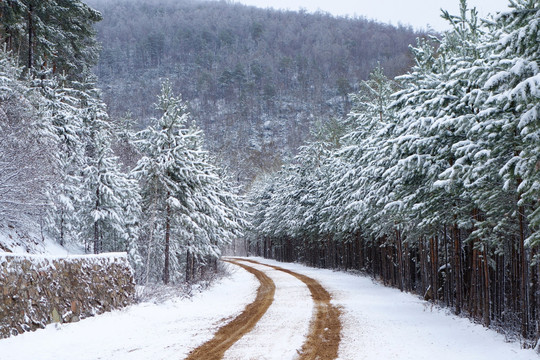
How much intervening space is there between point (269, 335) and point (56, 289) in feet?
18.4

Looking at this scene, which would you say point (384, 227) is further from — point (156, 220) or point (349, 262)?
point (349, 262)

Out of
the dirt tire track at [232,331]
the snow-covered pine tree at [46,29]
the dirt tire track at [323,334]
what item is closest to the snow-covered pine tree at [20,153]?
the snow-covered pine tree at [46,29]

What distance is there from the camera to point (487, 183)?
10.2 m

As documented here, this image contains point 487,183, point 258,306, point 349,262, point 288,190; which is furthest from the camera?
point 288,190

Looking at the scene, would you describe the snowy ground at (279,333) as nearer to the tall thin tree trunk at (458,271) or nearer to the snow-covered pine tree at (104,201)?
the tall thin tree trunk at (458,271)

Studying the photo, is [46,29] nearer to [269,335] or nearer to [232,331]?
[232,331]

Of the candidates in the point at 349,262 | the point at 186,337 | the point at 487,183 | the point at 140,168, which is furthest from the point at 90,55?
the point at 487,183

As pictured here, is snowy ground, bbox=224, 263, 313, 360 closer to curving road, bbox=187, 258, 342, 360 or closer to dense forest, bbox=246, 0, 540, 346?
curving road, bbox=187, 258, 342, 360

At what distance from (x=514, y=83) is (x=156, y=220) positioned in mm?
18879

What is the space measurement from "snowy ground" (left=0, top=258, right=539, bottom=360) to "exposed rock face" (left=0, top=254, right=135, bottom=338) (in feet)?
1.10

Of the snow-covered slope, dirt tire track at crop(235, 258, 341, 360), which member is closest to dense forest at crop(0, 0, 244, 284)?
the snow-covered slope

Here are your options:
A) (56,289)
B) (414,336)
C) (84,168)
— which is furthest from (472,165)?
(84,168)

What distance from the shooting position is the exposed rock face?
9.37 m

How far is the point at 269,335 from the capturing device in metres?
10.8
